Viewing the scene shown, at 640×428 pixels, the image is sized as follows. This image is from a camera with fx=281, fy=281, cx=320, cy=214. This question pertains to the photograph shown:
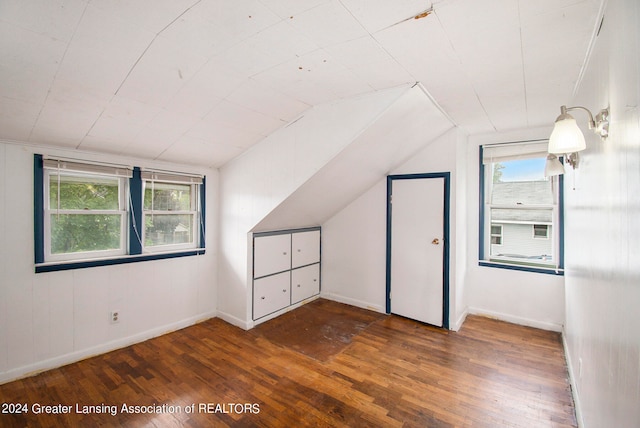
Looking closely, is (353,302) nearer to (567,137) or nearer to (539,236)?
(539,236)

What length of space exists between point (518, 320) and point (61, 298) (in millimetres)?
4936

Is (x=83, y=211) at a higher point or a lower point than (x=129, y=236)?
higher

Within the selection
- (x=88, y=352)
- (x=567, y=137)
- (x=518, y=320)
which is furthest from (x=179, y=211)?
(x=518, y=320)

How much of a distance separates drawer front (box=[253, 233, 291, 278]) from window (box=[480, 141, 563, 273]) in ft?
8.55

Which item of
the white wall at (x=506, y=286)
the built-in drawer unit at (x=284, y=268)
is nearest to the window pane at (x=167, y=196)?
the built-in drawer unit at (x=284, y=268)

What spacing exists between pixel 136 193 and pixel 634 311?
148 inches

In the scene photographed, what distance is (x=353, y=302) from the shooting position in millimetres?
4176

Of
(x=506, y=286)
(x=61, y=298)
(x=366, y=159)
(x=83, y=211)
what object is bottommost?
(x=506, y=286)

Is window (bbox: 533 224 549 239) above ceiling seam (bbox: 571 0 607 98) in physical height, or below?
below

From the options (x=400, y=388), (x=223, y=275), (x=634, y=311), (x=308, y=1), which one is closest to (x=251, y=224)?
(x=223, y=275)

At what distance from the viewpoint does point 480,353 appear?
111 inches

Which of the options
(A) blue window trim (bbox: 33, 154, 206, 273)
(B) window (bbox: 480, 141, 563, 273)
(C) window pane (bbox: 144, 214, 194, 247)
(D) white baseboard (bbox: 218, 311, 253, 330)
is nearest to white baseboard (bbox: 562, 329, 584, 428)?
(B) window (bbox: 480, 141, 563, 273)

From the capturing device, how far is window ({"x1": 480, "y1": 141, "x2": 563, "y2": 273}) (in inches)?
132

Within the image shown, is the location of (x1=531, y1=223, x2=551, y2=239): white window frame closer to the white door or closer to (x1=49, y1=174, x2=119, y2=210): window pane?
the white door
